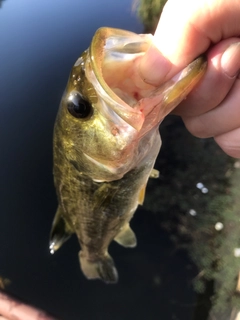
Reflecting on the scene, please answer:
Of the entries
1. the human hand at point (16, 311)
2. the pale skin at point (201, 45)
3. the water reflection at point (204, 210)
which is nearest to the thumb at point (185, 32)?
the pale skin at point (201, 45)

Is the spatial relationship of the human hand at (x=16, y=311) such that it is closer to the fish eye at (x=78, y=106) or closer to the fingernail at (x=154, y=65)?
the fish eye at (x=78, y=106)

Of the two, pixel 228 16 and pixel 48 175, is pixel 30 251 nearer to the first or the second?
pixel 48 175

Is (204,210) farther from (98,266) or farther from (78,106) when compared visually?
(78,106)

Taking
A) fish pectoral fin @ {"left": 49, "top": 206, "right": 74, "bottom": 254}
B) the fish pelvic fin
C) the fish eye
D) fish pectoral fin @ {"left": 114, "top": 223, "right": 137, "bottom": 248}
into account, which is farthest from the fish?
the fish pelvic fin

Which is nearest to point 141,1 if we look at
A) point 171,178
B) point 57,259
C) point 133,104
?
point 171,178

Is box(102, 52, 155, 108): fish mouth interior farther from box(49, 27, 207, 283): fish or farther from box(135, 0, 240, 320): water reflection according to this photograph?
box(135, 0, 240, 320): water reflection
